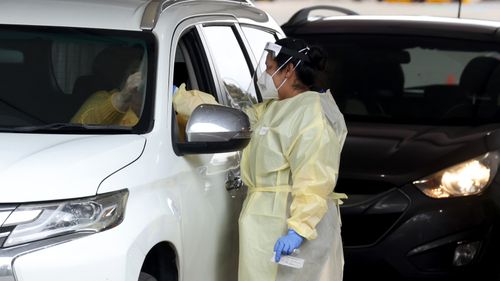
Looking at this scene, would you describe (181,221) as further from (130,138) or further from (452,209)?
(452,209)

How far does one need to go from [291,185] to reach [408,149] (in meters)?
1.94

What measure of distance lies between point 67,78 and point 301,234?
140 cm

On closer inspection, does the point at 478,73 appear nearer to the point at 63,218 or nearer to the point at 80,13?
the point at 80,13

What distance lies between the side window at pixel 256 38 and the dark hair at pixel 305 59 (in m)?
1.11

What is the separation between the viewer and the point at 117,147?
4.16m

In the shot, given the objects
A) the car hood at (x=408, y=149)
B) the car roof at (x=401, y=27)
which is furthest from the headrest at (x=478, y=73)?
the car hood at (x=408, y=149)

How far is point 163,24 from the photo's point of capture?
487 centimetres

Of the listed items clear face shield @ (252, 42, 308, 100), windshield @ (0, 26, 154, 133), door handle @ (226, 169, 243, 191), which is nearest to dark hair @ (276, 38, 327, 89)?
clear face shield @ (252, 42, 308, 100)

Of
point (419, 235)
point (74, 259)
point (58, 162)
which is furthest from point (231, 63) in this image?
point (74, 259)

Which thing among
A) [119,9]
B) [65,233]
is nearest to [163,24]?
[119,9]

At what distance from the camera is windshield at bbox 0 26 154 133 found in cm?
475

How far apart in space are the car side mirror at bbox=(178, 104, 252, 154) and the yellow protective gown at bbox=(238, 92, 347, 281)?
13.5 inches

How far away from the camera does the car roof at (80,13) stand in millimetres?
4941

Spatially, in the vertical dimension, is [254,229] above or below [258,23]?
below
